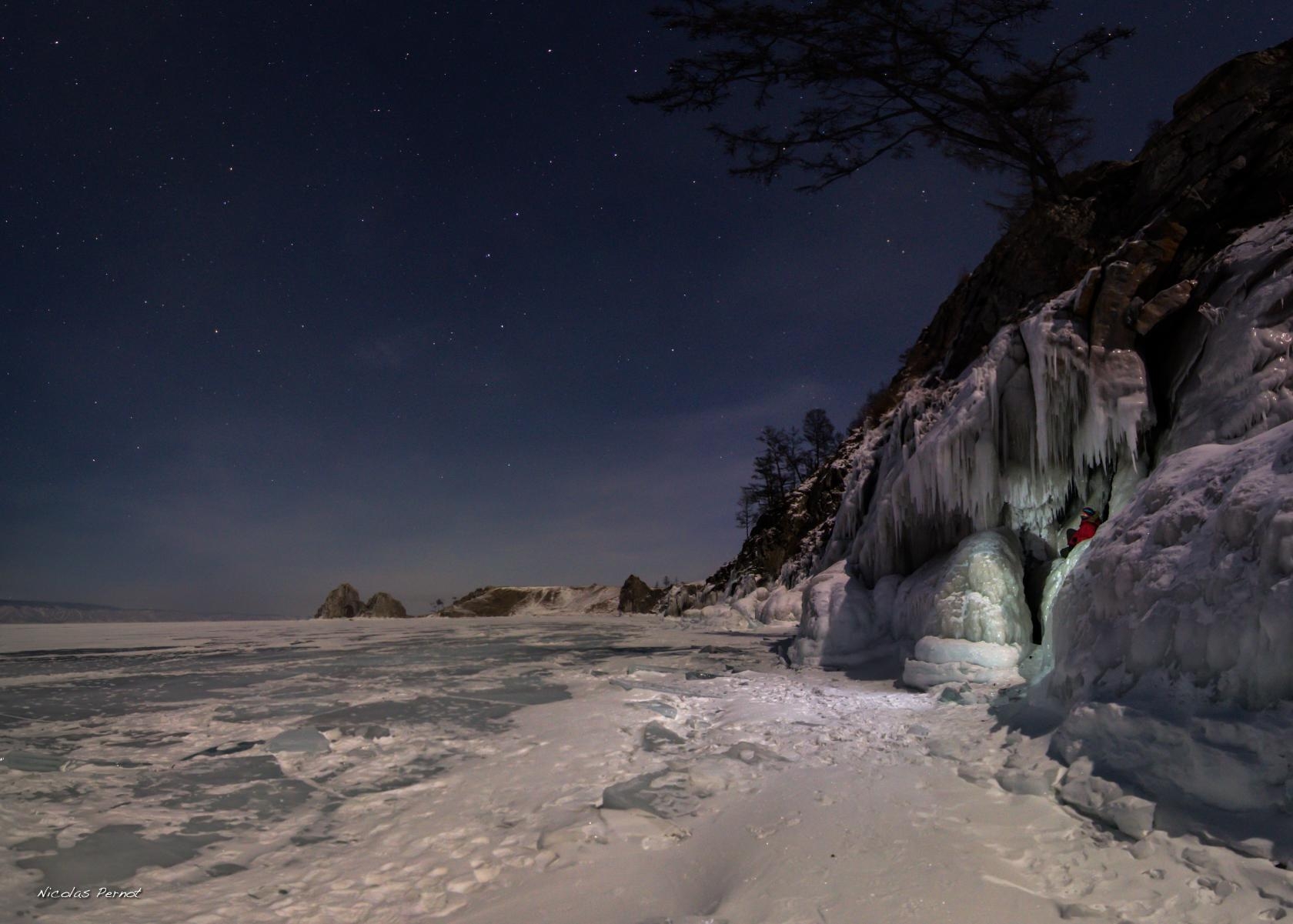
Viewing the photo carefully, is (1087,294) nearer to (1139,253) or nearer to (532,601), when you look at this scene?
(1139,253)

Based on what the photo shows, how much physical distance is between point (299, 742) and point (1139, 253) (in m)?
8.92

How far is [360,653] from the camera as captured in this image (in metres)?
10.5

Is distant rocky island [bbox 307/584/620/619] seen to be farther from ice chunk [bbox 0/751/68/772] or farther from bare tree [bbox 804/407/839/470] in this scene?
ice chunk [bbox 0/751/68/772]

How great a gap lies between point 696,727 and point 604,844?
2088mm

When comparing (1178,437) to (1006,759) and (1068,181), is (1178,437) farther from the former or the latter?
(1068,181)

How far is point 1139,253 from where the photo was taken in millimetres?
5805

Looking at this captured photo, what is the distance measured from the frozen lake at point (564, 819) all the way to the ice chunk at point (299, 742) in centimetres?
3

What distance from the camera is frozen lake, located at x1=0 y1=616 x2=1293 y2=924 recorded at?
6.68 feet

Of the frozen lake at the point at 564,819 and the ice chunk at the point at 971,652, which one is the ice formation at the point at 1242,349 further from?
the frozen lake at the point at 564,819

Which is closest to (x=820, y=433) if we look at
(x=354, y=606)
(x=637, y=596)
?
(x=637, y=596)

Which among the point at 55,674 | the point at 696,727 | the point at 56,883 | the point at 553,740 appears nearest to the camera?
the point at 56,883

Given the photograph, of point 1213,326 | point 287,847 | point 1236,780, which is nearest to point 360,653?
point 287,847

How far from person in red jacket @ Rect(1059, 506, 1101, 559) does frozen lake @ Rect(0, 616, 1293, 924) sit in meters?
2.44

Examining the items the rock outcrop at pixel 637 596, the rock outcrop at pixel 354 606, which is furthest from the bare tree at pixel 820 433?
the rock outcrop at pixel 354 606
